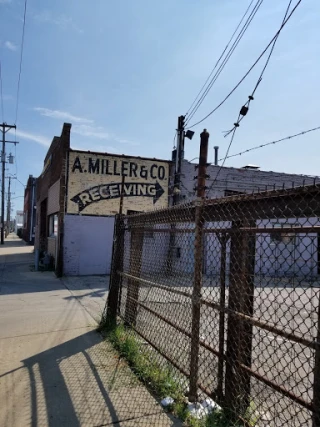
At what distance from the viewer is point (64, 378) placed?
4.13 meters

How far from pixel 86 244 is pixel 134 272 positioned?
9961 mm

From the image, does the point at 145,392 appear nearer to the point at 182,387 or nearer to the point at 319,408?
the point at 182,387

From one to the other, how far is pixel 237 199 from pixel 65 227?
12826 mm

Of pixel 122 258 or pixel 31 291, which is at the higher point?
pixel 122 258

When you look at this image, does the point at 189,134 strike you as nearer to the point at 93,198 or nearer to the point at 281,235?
the point at 93,198

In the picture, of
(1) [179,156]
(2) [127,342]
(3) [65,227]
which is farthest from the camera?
(1) [179,156]

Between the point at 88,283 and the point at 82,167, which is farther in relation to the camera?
the point at 82,167

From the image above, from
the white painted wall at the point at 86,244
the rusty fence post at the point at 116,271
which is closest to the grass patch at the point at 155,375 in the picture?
the rusty fence post at the point at 116,271

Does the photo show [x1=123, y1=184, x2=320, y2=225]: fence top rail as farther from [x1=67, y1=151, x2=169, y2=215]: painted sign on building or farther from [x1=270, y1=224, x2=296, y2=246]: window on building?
[x1=67, y1=151, x2=169, y2=215]: painted sign on building

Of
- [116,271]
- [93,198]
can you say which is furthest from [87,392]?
[93,198]

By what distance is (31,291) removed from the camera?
1045 centimetres

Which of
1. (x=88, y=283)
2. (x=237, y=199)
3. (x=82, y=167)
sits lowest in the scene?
(x=88, y=283)

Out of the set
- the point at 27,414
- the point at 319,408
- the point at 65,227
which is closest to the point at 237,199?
the point at 319,408

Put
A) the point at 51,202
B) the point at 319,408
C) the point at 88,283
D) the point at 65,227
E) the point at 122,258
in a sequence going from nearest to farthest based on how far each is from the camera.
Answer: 1. the point at 319,408
2. the point at 122,258
3. the point at 88,283
4. the point at 65,227
5. the point at 51,202
